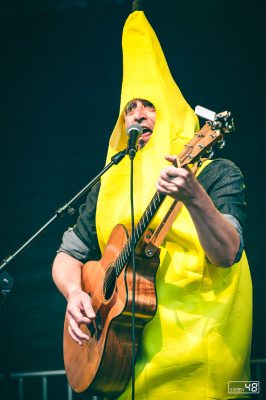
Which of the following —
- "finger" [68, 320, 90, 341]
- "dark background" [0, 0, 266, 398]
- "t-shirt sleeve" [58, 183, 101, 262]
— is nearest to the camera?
"finger" [68, 320, 90, 341]

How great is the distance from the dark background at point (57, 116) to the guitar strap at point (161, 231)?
1630mm

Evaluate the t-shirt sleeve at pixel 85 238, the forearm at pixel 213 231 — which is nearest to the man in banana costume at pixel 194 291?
the forearm at pixel 213 231

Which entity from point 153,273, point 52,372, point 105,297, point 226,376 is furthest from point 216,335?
point 52,372

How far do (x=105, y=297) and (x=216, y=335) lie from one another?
56cm

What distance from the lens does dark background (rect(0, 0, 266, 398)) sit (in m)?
3.77

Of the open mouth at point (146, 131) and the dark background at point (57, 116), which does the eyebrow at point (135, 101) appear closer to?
the open mouth at point (146, 131)

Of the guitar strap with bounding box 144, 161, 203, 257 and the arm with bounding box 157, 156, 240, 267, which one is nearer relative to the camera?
the arm with bounding box 157, 156, 240, 267

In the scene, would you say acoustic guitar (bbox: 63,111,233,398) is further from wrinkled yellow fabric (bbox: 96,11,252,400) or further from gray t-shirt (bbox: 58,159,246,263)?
gray t-shirt (bbox: 58,159,246,263)

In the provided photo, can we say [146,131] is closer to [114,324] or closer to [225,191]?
[225,191]

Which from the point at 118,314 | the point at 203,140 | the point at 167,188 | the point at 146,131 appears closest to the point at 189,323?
the point at 118,314

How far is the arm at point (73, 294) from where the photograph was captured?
95.4 inches

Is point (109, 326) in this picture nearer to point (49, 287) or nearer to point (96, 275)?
point (96, 275)

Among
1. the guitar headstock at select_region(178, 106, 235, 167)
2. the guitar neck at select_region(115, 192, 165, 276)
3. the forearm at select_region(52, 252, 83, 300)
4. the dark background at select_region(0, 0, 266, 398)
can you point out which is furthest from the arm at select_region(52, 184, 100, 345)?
the dark background at select_region(0, 0, 266, 398)

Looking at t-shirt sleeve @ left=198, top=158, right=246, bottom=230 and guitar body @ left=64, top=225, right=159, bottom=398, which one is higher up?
t-shirt sleeve @ left=198, top=158, right=246, bottom=230
